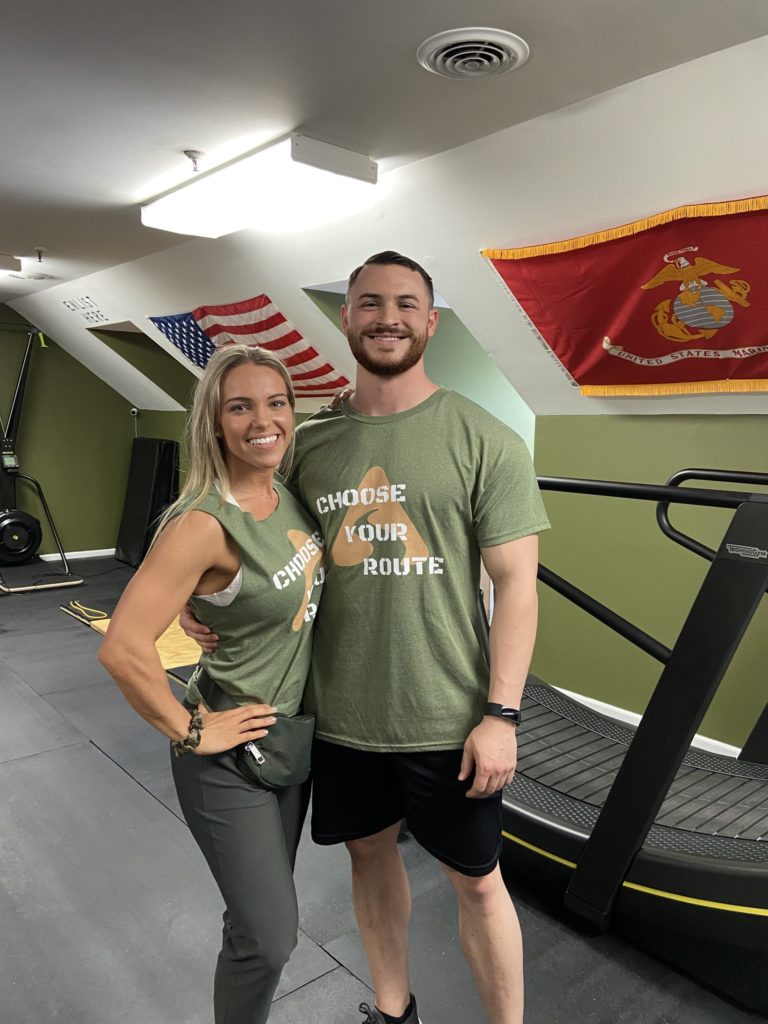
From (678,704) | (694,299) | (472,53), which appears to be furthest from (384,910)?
(694,299)

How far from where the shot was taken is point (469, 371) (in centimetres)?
535

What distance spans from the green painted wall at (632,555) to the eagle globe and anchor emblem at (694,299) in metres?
0.51

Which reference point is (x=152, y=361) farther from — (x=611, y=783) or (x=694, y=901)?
(x=694, y=901)

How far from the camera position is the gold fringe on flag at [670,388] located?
10.3 ft

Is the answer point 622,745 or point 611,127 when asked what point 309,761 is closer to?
point 622,745

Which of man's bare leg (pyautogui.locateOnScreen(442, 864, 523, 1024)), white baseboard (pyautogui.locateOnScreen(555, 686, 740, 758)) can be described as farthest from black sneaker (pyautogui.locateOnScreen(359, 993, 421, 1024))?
white baseboard (pyautogui.locateOnScreen(555, 686, 740, 758))

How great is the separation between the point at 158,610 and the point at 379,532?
441mm

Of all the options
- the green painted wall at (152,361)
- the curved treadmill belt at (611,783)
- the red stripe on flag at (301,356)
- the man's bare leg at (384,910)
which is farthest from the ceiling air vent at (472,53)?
the green painted wall at (152,361)

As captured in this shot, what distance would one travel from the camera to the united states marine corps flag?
9.09 ft

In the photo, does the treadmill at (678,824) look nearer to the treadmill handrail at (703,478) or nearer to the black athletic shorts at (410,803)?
the treadmill handrail at (703,478)

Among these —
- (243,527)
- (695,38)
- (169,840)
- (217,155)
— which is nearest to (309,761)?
(243,527)

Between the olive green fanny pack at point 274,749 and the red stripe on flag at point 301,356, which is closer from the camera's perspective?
the olive green fanny pack at point 274,749

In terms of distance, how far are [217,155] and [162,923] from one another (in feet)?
9.30

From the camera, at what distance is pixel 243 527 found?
145 cm
